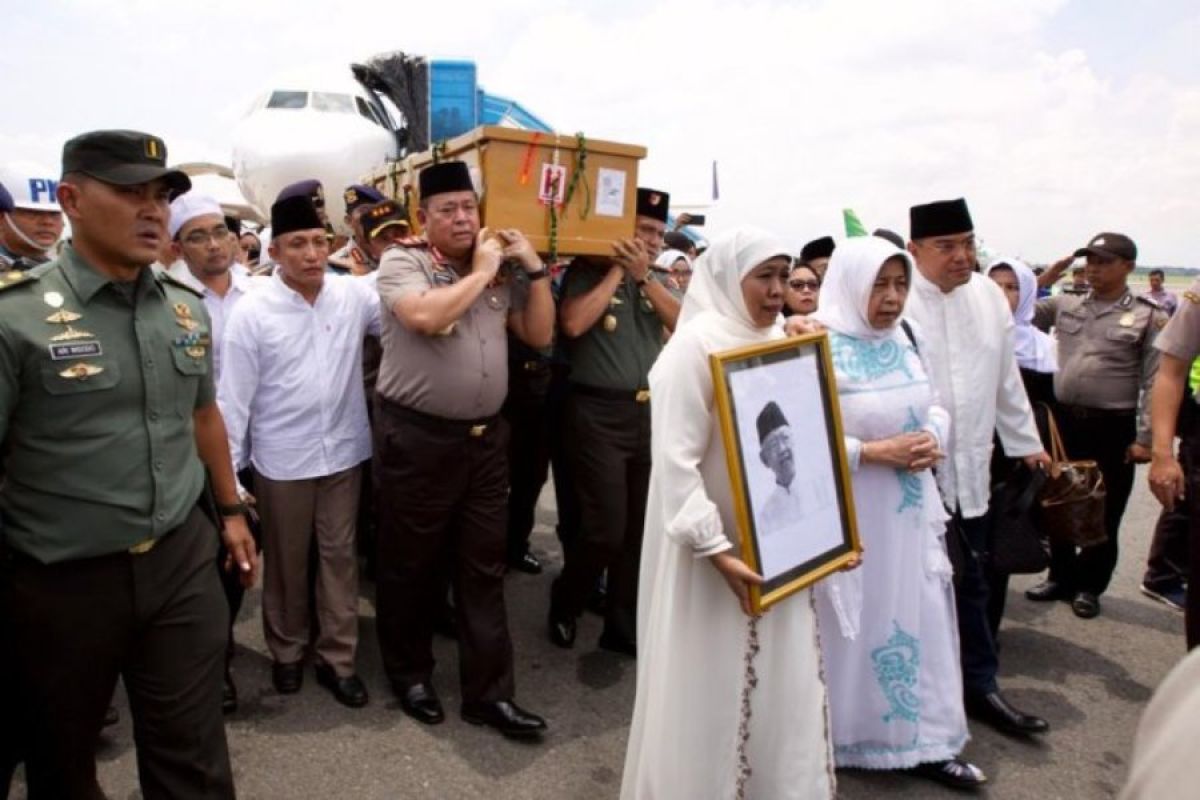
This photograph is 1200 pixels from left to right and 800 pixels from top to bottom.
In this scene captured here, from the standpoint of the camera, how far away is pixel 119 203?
2053mm

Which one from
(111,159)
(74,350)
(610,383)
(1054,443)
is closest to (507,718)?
(610,383)

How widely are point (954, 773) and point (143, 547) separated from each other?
268cm

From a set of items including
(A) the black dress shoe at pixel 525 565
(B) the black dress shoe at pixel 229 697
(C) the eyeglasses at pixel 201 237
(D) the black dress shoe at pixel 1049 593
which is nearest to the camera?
(B) the black dress shoe at pixel 229 697

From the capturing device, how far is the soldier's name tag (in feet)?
6.39

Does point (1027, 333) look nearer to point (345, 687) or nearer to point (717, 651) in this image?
point (717, 651)

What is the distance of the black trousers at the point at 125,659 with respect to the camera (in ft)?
6.61

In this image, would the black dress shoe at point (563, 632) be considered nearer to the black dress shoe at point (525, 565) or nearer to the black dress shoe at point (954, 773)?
the black dress shoe at point (525, 565)

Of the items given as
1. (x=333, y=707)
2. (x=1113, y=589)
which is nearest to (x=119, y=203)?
(x=333, y=707)

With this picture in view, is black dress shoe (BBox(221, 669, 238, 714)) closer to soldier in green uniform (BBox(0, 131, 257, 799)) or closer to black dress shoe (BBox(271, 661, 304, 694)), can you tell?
black dress shoe (BBox(271, 661, 304, 694))

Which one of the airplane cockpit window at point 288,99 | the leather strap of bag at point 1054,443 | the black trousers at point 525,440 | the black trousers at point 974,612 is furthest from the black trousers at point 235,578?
the airplane cockpit window at point 288,99

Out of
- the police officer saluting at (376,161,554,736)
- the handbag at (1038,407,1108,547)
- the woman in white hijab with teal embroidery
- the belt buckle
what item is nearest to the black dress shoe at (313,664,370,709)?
the police officer saluting at (376,161,554,736)

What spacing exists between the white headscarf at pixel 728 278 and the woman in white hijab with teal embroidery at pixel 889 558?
53 centimetres

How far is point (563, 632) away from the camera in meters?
4.14

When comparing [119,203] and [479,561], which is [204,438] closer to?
[119,203]
